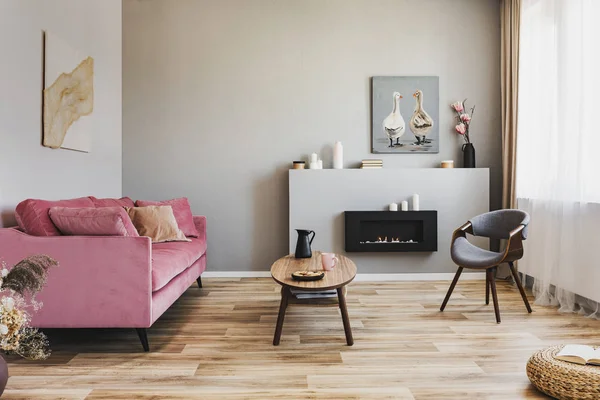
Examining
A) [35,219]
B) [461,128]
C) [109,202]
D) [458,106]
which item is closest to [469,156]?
[461,128]

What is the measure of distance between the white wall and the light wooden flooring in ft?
3.75

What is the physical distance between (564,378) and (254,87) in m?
3.78

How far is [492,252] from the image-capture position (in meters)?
3.32

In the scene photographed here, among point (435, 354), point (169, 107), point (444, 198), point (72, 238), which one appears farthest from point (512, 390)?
point (169, 107)

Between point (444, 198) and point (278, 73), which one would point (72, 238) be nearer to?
point (278, 73)

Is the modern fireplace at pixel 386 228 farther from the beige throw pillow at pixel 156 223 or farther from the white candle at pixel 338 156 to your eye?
the beige throw pillow at pixel 156 223

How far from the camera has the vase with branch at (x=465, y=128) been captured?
4.52 metres

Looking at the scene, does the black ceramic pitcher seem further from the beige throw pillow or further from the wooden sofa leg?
the wooden sofa leg

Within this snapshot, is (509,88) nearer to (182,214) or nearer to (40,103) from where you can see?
(182,214)

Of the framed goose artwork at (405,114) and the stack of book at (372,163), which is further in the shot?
the framed goose artwork at (405,114)

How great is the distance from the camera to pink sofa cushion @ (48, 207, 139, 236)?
2.47 m

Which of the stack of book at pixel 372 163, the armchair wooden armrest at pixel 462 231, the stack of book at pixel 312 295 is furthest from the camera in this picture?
the stack of book at pixel 372 163

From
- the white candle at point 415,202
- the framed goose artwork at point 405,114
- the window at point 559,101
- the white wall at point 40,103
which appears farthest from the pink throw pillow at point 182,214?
the window at point 559,101

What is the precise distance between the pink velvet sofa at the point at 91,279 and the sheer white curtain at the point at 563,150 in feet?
10.1
